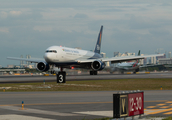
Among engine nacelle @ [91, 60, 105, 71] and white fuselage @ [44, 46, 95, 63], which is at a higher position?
white fuselage @ [44, 46, 95, 63]

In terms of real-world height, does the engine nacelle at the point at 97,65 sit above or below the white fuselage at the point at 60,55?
below

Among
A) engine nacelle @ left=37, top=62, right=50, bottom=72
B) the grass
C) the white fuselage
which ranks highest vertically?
the white fuselage

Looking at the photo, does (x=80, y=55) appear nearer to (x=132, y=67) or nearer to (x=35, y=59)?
(x=35, y=59)

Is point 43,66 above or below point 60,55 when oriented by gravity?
below

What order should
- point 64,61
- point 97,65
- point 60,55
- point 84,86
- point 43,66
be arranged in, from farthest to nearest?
point 97,65, point 64,61, point 43,66, point 60,55, point 84,86

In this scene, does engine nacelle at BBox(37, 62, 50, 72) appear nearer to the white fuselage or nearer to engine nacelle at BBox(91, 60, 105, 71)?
the white fuselage

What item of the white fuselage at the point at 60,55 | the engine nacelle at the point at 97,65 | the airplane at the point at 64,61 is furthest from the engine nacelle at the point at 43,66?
the engine nacelle at the point at 97,65

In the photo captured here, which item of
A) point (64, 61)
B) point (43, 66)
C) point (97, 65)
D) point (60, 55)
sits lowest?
point (43, 66)

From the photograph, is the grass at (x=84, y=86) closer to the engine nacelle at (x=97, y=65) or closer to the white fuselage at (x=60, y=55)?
the white fuselage at (x=60, y=55)

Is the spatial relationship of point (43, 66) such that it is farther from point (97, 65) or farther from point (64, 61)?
point (97, 65)

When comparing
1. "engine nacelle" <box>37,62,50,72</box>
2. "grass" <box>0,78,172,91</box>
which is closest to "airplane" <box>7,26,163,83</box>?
"engine nacelle" <box>37,62,50,72</box>

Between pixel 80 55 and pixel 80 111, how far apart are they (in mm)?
47962

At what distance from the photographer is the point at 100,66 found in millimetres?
59156

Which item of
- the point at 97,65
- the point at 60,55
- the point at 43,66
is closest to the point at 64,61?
the point at 60,55
